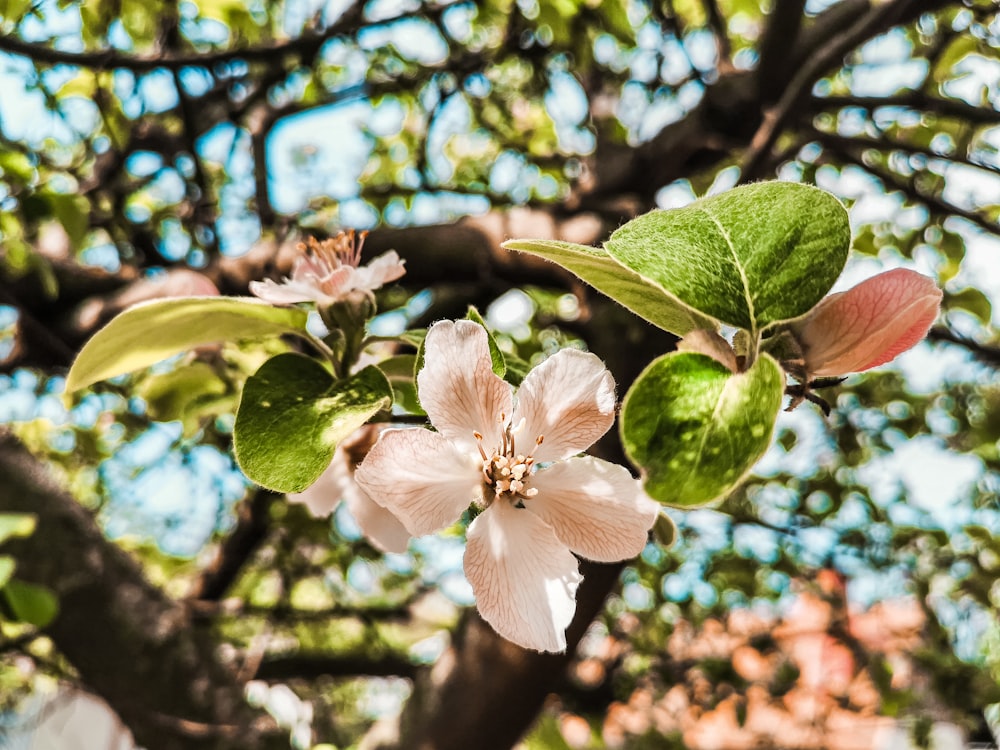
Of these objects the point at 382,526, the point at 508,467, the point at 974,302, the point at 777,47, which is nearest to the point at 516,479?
the point at 508,467

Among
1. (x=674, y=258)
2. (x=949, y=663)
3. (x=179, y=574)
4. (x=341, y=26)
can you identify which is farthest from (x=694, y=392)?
(x=179, y=574)

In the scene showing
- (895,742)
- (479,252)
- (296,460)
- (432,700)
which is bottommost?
(895,742)

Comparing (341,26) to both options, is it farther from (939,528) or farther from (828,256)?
(939,528)

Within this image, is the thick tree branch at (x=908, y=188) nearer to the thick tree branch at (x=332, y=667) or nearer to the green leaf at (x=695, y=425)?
the green leaf at (x=695, y=425)

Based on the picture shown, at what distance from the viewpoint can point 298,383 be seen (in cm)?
37

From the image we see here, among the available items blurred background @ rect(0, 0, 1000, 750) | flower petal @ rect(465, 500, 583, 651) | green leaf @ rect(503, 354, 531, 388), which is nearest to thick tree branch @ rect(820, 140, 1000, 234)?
blurred background @ rect(0, 0, 1000, 750)

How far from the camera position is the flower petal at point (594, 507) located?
32 cm

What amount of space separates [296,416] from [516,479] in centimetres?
10

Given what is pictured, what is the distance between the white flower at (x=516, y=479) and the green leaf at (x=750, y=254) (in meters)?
0.07

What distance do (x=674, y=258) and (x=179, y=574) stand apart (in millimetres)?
2427

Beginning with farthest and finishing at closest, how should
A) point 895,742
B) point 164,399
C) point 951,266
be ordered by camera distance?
1. point 895,742
2. point 951,266
3. point 164,399

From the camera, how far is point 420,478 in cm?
32

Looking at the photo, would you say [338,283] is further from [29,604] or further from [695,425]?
[29,604]

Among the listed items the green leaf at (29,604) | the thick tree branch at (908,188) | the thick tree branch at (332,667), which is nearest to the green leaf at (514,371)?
the green leaf at (29,604)
